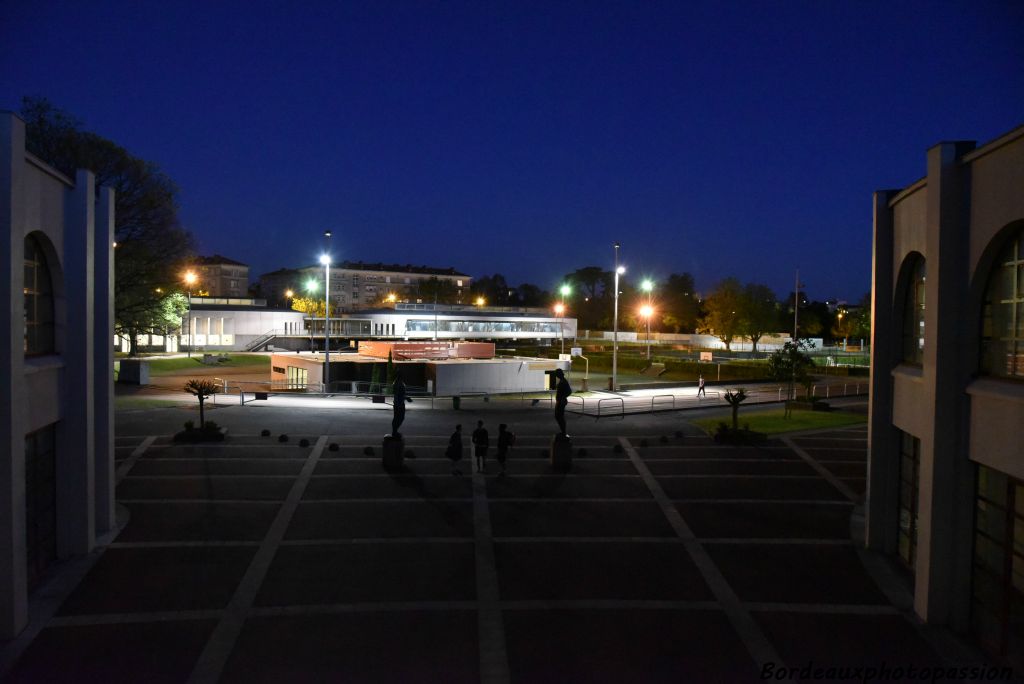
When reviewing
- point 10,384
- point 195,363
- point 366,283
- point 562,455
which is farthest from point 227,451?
point 366,283

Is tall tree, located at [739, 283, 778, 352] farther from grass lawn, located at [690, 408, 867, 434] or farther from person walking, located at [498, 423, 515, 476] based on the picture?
person walking, located at [498, 423, 515, 476]

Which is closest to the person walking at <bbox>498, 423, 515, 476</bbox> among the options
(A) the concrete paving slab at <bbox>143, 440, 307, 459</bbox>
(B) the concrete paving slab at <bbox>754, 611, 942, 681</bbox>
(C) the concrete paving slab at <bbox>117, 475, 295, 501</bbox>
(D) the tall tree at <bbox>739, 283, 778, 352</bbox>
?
(C) the concrete paving slab at <bbox>117, 475, 295, 501</bbox>

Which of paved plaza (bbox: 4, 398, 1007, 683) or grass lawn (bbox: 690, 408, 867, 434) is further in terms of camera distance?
grass lawn (bbox: 690, 408, 867, 434)

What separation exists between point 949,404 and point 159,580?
12.4 metres

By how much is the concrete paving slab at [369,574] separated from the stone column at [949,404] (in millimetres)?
6897

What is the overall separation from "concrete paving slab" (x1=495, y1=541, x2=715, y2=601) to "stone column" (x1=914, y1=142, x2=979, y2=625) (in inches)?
131

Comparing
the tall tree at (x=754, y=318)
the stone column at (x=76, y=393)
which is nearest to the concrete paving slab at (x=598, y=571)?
the stone column at (x=76, y=393)

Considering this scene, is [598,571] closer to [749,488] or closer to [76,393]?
[749,488]

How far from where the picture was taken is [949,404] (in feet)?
31.9

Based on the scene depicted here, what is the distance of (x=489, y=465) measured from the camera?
19656mm

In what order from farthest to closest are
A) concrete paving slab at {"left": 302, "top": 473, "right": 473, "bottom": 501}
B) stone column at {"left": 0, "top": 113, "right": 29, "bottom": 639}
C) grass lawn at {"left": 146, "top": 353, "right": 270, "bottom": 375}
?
grass lawn at {"left": 146, "top": 353, "right": 270, "bottom": 375}, concrete paving slab at {"left": 302, "top": 473, "right": 473, "bottom": 501}, stone column at {"left": 0, "top": 113, "right": 29, "bottom": 639}

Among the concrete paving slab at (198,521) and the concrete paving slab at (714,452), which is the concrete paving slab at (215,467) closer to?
the concrete paving slab at (198,521)

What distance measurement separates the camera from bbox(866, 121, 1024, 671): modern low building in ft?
28.4

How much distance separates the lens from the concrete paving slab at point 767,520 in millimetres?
14047
